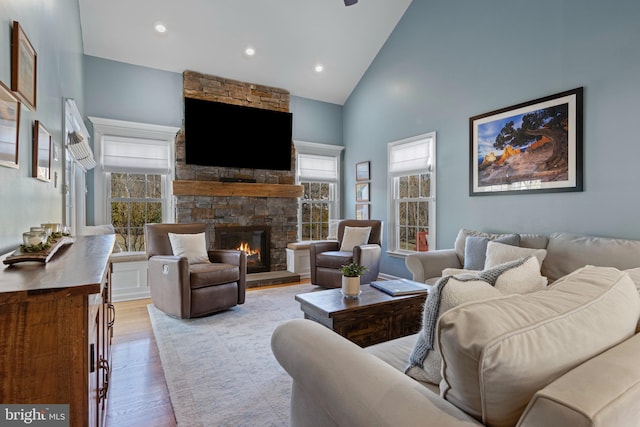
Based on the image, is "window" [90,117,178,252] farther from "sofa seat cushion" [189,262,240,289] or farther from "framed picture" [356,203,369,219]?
"framed picture" [356,203,369,219]

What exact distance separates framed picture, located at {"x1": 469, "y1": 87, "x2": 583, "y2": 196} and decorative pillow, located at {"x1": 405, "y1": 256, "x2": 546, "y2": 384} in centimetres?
253

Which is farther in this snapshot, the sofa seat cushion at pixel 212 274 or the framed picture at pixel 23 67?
the sofa seat cushion at pixel 212 274

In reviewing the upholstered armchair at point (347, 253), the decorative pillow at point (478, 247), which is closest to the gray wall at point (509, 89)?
the decorative pillow at point (478, 247)

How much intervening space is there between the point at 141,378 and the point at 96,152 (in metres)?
3.23

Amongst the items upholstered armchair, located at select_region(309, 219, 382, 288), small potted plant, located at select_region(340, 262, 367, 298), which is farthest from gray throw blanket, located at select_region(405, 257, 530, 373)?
upholstered armchair, located at select_region(309, 219, 382, 288)

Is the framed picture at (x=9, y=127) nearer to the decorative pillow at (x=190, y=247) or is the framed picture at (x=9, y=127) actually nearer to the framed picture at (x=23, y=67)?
the framed picture at (x=23, y=67)

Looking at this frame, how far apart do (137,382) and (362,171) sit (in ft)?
14.8

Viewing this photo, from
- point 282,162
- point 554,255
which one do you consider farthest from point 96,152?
point 554,255

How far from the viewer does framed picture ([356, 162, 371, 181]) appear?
568 cm

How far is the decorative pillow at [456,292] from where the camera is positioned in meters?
0.98

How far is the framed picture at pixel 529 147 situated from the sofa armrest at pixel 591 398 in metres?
3.11

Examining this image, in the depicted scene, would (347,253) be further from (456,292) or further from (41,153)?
(456,292)

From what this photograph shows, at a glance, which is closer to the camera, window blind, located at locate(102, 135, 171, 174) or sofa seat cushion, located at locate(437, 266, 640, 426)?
sofa seat cushion, located at locate(437, 266, 640, 426)

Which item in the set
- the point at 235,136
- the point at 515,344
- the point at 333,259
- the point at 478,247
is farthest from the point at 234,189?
the point at 515,344
